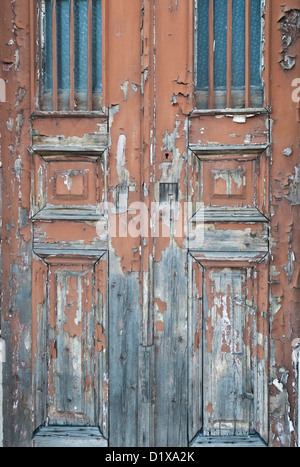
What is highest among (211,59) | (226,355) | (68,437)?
(211,59)

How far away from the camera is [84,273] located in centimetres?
183

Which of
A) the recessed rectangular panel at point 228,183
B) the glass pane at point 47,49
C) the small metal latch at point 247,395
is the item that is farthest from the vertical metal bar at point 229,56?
the small metal latch at point 247,395

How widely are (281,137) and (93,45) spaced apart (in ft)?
2.87

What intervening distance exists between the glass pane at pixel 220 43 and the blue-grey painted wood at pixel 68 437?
1.57 metres

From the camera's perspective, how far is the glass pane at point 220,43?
176 cm

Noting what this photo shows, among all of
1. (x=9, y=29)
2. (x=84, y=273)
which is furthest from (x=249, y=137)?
(x=9, y=29)

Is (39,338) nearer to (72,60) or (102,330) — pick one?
(102,330)

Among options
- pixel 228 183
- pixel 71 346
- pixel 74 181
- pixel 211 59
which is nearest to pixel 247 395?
pixel 71 346

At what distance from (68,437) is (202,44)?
176 centimetres

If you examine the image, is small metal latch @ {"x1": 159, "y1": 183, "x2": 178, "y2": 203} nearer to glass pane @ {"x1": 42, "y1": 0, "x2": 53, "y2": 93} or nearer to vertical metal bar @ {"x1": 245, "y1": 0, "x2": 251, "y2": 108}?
vertical metal bar @ {"x1": 245, "y1": 0, "x2": 251, "y2": 108}

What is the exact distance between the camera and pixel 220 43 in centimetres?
177

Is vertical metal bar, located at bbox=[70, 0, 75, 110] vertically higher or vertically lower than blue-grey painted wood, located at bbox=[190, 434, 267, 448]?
higher

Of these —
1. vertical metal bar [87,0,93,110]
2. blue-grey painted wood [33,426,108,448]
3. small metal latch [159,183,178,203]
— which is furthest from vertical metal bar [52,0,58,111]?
blue-grey painted wood [33,426,108,448]

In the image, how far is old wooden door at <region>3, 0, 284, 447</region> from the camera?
5.78 feet
